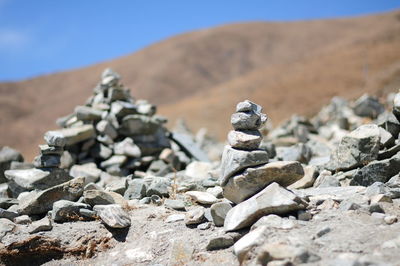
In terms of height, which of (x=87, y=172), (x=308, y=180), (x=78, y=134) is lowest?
(x=308, y=180)

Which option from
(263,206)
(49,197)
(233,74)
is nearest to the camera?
(263,206)

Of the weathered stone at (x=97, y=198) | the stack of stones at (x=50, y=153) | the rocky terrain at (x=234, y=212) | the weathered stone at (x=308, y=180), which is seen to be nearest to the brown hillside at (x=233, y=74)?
the weathered stone at (x=308, y=180)

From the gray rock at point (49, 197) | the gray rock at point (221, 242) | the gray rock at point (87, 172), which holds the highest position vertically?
the gray rock at point (87, 172)

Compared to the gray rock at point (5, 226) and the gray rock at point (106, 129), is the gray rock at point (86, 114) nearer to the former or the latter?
the gray rock at point (106, 129)

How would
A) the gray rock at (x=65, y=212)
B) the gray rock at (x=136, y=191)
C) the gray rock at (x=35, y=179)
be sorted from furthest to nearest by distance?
the gray rock at (x=35, y=179) < the gray rock at (x=136, y=191) < the gray rock at (x=65, y=212)

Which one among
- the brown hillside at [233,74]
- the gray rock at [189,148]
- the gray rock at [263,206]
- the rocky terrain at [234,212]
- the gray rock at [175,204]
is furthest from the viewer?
the brown hillside at [233,74]

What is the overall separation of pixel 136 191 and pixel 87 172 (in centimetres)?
239

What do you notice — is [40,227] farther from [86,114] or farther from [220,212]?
[86,114]

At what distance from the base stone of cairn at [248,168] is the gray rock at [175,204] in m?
0.79

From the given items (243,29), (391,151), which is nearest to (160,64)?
(243,29)

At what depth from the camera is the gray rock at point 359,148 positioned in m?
5.66

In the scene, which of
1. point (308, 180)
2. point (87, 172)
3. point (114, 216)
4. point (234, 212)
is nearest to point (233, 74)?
point (87, 172)

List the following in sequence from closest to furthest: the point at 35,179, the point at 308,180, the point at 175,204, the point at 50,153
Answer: the point at 175,204, the point at 308,180, the point at 35,179, the point at 50,153

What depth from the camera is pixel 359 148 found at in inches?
225
